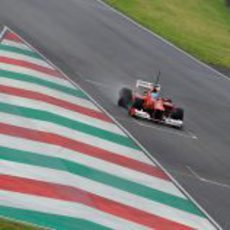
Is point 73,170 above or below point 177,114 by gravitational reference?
below

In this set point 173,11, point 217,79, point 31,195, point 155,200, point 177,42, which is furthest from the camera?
point 173,11

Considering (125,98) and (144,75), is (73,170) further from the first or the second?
(144,75)

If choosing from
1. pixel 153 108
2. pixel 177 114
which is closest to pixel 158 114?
pixel 153 108

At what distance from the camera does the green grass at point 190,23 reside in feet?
130

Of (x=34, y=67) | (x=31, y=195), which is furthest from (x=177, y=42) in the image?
(x=31, y=195)

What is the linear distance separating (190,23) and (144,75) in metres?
12.4

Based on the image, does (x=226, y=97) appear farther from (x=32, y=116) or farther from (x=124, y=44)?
(x=32, y=116)

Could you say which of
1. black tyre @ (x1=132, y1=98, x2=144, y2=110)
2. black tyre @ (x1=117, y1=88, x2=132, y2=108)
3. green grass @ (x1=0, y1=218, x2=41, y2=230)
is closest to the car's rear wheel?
black tyre @ (x1=132, y1=98, x2=144, y2=110)

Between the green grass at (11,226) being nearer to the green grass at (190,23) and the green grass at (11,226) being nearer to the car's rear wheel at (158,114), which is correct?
the car's rear wheel at (158,114)

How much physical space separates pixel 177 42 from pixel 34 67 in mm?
13081

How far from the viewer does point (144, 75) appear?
32.2 m

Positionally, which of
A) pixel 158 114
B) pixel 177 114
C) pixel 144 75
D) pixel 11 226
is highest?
pixel 144 75

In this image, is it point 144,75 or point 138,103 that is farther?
point 144,75

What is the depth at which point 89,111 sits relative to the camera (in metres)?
24.7
